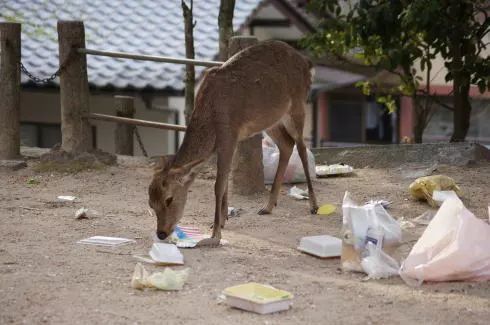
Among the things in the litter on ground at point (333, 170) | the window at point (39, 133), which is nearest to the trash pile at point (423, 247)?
the litter on ground at point (333, 170)

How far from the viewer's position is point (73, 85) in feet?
33.1

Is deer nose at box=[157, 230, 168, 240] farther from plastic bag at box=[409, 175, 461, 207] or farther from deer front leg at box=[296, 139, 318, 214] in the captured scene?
plastic bag at box=[409, 175, 461, 207]

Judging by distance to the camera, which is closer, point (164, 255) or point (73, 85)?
point (164, 255)

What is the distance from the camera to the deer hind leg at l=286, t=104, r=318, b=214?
825 cm

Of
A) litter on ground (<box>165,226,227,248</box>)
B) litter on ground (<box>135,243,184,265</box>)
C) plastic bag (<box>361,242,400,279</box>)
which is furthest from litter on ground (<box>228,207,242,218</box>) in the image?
plastic bag (<box>361,242,400,279</box>)

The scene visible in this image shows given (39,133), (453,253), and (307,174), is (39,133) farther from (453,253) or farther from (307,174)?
(453,253)

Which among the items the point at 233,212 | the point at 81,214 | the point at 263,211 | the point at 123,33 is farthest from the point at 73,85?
the point at 123,33

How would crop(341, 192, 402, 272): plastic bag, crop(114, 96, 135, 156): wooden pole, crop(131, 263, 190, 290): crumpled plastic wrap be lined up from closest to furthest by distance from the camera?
crop(131, 263, 190, 290): crumpled plastic wrap → crop(341, 192, 402, 272): plastic bag → crop(114, 96, 135, 156): wooden pole

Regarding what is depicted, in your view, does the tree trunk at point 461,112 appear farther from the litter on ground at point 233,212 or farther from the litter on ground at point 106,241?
the litter on ground at point 106,241

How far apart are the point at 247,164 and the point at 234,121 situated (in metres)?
1.35

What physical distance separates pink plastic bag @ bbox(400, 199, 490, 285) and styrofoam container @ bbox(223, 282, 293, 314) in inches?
37.0

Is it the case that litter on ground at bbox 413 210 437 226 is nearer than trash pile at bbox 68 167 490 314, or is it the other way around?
trash pile at bbox 68 167 490 314

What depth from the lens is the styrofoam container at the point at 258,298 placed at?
16.9ft

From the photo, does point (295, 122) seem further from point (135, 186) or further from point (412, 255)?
point (412, 255)
